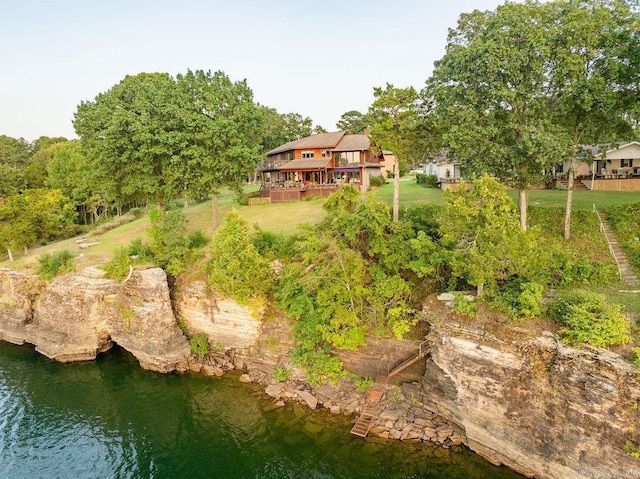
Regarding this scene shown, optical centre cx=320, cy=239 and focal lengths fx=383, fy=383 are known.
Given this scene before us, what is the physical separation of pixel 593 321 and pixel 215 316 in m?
21.4

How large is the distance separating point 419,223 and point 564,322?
10.8m

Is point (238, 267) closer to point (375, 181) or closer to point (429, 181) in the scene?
point (375, 181)

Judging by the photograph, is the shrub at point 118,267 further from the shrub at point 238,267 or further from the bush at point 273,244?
the bush at point 273,244

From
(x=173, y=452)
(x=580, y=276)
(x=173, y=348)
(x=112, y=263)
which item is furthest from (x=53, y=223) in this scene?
(x=580, y=276)

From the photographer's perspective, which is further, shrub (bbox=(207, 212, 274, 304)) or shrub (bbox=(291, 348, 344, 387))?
shrub (bbox=(207, 212, 274, 304))

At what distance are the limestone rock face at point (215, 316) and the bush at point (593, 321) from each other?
17174mm

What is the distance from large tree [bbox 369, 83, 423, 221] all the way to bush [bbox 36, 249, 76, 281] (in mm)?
24510

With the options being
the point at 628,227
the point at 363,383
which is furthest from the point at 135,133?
the point at 628,227

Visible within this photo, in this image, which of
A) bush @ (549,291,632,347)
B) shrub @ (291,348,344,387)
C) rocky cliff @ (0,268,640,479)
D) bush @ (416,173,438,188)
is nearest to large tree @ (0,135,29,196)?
rocky cliff @ (0,268,640,479)

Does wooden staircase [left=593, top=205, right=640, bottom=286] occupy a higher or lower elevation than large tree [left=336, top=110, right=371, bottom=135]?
lower

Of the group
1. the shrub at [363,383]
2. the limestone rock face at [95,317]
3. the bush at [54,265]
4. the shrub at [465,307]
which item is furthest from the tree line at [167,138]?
the shrub at [465,307]

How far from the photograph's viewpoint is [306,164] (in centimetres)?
4681

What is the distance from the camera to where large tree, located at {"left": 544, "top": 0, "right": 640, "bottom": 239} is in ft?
66.3

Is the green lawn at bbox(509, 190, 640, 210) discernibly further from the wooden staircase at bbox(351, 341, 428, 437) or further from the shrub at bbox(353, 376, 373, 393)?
the shrub at bbox(353, 376, 373, 393)
